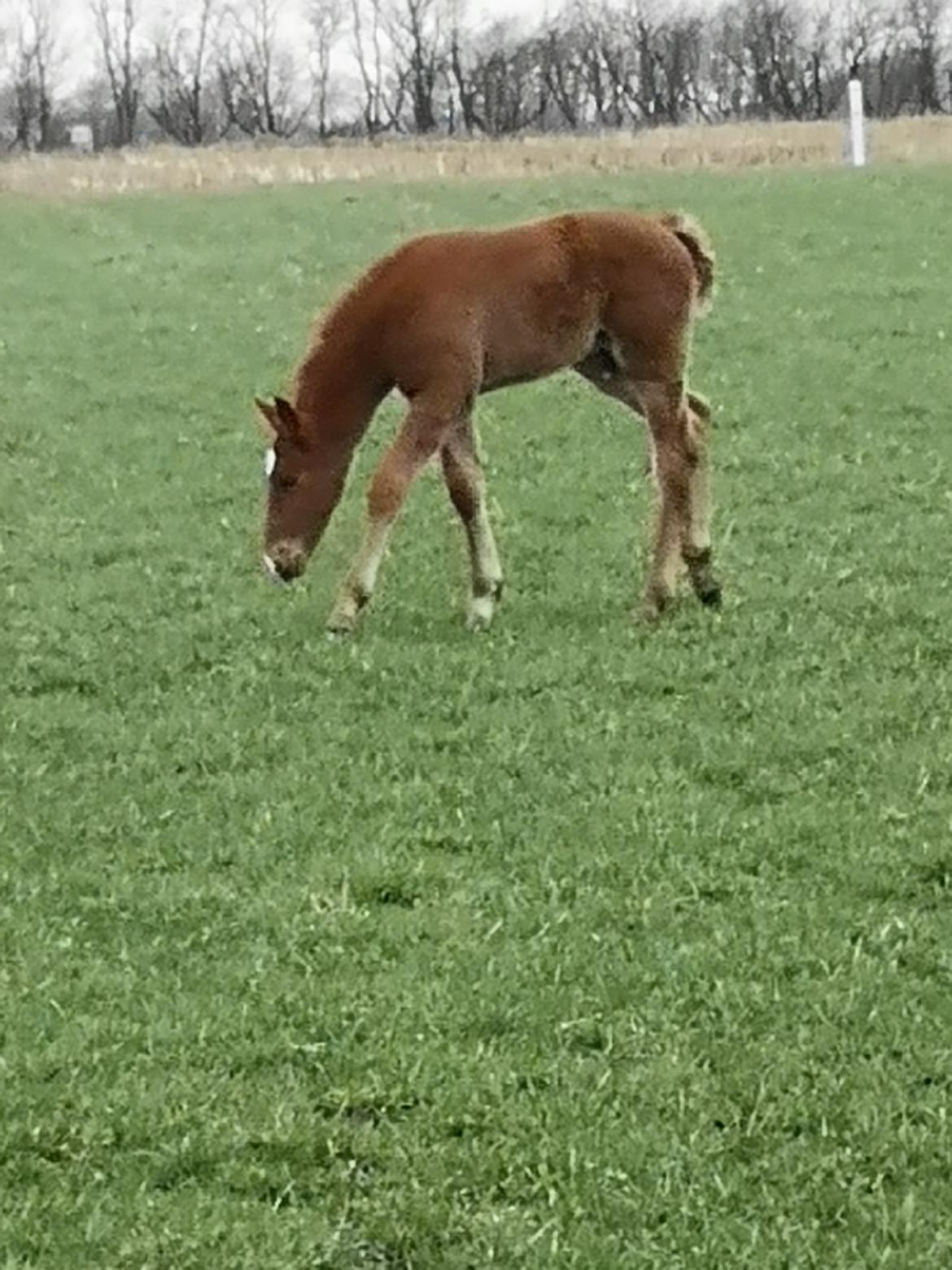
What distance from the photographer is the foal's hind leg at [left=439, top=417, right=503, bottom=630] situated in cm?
834

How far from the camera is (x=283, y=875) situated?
545 centimetres

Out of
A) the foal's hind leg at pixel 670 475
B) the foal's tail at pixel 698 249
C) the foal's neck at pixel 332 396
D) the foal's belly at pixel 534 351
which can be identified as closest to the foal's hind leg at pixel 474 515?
the foal's belly at pixel 534 351

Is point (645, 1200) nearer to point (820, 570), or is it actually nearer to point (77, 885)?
point (77, 885)

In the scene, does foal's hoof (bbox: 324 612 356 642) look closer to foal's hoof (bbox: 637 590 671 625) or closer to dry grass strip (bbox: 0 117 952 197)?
foal's hoof (bbox: 637 590 671 625)

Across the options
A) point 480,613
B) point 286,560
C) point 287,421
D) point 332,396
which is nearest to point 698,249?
point 332,396

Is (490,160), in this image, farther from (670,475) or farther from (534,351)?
(534,351)

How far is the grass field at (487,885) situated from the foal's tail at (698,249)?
1.32m

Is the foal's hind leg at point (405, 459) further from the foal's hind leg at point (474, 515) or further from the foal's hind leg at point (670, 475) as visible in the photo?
the foal's hind leg at point (670, 475)

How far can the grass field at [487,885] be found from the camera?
3.81 meters

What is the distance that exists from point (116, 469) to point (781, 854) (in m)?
7.57

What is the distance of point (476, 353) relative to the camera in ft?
25.9

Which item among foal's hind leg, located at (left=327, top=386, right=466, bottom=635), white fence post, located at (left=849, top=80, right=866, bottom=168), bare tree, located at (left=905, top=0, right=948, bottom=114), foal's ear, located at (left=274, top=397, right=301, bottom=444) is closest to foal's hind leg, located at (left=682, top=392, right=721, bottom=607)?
foal's hind leg, located at (left=327, top=386, right=466, bottom=635)

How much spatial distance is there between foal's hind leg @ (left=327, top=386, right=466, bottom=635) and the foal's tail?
3.82 ft

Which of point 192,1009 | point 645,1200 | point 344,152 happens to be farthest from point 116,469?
point 344,152
